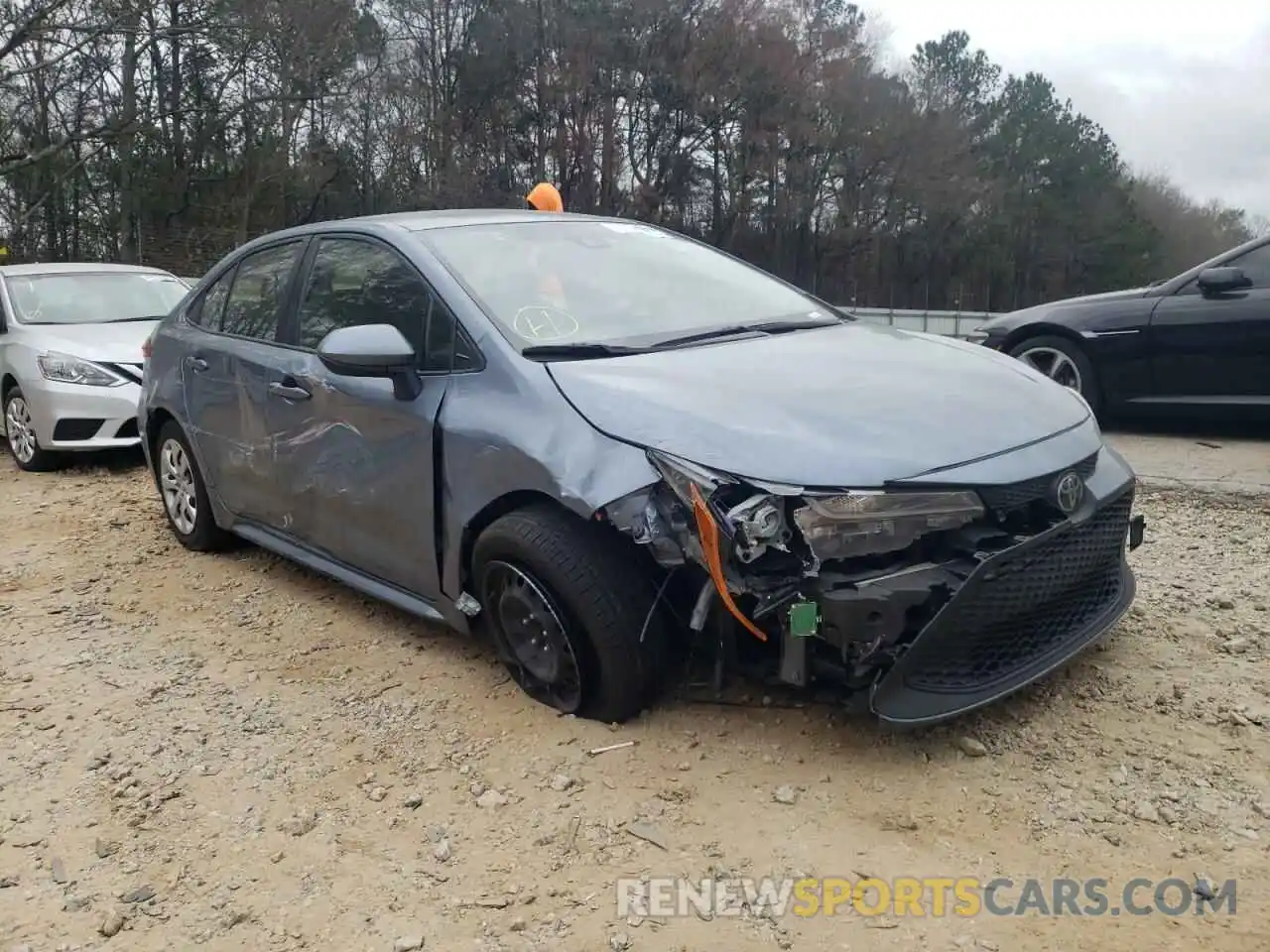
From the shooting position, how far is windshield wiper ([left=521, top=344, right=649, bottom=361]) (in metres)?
3.23

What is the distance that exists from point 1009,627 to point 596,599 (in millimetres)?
1081

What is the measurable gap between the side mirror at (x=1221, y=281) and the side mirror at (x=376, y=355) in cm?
522

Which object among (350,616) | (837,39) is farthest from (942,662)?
(837,39)

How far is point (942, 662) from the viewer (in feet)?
8.86

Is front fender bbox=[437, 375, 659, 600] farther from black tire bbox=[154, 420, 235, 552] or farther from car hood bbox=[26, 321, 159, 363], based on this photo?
car hood bbox=[26, 321, 159, 363]

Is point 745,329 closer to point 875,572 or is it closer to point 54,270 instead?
point 875,572

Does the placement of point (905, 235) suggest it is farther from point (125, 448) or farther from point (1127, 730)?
point (1127, 730)

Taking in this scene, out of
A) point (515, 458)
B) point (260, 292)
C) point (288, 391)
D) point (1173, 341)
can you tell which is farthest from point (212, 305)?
point (1173, 341)

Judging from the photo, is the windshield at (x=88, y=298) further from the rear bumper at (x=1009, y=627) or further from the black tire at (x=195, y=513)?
the rear bumper at (x=1009, y=627)

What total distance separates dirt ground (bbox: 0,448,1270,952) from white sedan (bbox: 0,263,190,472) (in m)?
3.70

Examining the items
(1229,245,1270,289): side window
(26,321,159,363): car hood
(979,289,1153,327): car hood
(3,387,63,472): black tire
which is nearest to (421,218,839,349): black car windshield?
(979,289,1153,327): car hood

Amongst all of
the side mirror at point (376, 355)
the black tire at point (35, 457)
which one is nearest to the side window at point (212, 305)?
the side mirror at point (376, 355)

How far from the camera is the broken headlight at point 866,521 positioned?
262 centimetres

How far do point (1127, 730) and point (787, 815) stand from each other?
1.02m
